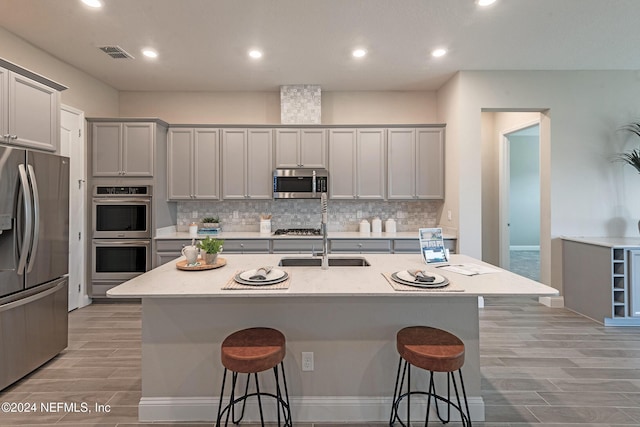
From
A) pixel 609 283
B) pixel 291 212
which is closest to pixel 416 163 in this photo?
pixel 291 212

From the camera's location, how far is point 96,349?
291 centimetres

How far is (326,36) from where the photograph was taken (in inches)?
125

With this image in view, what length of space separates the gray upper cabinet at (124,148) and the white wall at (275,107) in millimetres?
718

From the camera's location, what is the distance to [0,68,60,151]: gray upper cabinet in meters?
2.32

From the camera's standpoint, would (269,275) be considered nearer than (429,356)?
No

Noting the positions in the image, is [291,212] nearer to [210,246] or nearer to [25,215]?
[210,246]

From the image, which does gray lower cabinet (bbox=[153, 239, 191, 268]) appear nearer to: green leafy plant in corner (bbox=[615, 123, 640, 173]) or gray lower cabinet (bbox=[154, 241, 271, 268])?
gray lower cabinet (bbox=[154, 241, 271, 268])

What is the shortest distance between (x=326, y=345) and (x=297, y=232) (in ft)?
8.36

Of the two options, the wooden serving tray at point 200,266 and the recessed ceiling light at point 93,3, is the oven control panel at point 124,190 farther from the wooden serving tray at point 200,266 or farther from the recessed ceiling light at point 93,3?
the wooden serving tray at point 200,266

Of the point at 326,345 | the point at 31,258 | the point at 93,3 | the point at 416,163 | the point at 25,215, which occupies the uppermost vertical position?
the point at 93,3

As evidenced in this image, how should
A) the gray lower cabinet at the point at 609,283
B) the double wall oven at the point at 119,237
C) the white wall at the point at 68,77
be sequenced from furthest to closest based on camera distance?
the double wall oven at the point at 119,237, the gray lower cabinet at the point at 609,283, the white wall at the point at 68,77

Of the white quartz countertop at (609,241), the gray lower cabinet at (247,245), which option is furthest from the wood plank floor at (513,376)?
the gray lower cabinet at (247,245)

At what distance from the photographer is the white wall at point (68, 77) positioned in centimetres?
314

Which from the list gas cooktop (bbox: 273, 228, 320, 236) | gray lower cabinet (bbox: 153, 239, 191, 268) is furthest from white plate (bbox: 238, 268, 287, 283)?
gray lower cabinet (bbox: 153, 239, 191, 268)
